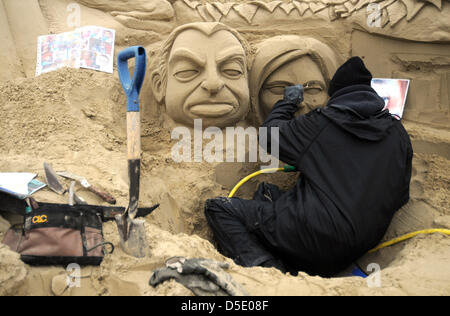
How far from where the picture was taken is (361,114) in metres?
2.34

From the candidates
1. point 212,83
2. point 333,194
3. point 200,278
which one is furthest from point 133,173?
point 212,83

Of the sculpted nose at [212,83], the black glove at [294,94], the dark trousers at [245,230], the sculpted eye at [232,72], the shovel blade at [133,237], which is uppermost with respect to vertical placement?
the sculpted eye at [232,72]

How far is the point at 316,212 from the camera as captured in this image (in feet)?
7.38

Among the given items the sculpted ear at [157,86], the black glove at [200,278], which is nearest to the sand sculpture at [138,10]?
the sculpted ear at [157,86]

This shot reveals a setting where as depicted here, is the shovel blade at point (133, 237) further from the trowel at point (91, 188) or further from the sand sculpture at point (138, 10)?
the sand sculpture at point (138, 10)

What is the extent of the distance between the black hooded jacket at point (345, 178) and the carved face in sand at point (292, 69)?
0.85 metres

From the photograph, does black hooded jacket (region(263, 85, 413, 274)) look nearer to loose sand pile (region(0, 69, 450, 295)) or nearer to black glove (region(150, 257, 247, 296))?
loose sand pile (region(0, 69, 450, 295))

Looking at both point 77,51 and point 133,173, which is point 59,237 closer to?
point 133,173

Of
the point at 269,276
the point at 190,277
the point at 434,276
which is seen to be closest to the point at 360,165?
the point at 434,276

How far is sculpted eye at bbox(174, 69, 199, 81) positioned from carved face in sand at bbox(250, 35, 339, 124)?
59 cm

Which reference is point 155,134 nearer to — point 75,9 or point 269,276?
point 75,9

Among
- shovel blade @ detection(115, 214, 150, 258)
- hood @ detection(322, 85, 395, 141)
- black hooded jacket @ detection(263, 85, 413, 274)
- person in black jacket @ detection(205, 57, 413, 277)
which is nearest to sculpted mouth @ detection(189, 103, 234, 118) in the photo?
person in black jacket @ detection(205, 57, 413, 277)

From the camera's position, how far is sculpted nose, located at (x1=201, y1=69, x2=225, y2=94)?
2873mm

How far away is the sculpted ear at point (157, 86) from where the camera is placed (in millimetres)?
3271
